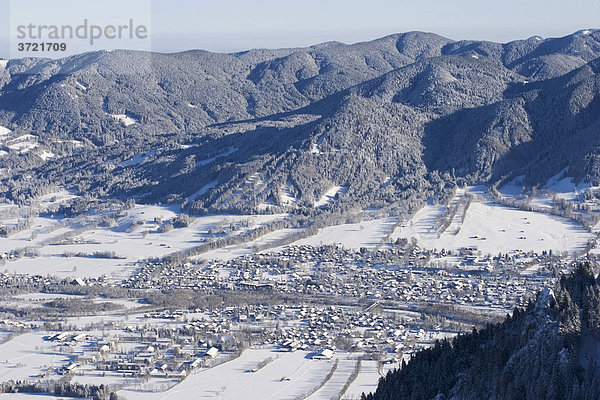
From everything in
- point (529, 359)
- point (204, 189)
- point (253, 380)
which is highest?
point (204, 189)

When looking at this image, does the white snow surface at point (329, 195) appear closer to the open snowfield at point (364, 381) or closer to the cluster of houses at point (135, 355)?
the cluster of houses at point (135, 355)

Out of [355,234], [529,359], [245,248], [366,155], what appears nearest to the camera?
[529,359]

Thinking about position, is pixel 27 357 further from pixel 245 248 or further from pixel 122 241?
pixel 122 241

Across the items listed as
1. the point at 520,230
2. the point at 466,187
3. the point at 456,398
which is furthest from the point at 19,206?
the point at 456,398

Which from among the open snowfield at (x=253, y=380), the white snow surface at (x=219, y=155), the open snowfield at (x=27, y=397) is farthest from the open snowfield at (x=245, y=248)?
the open snowfield at (x=27, y=397)

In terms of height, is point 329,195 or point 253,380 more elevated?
point 329,195

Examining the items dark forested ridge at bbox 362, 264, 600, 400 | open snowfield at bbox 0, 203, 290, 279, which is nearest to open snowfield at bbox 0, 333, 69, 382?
open snowfield at bbox 0, 203, 290, 279

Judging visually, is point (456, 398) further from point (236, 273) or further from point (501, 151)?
point (501, 151)

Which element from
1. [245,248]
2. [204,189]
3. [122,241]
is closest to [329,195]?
[204,189]
